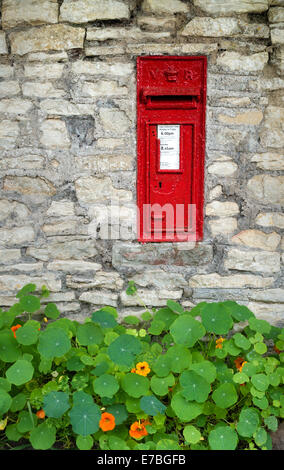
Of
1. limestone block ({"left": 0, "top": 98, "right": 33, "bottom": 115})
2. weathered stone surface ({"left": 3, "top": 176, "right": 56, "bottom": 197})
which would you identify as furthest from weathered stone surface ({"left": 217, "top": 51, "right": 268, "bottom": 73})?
weathered stone surface ({"left": 3, "top": 176, "right": 56, "bottom": 197})

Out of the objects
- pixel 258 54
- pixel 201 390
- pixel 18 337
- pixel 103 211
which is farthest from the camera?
pixel 103 211

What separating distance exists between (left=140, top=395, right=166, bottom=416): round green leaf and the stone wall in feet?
2.64

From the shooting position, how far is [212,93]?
2.42 metres

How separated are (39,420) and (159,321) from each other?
0.88 m

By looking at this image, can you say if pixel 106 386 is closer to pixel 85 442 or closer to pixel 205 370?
pixel 85 442

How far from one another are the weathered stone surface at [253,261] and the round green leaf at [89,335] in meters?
0.98

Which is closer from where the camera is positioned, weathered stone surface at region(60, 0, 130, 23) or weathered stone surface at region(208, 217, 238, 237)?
weathered stone surface at region(60, 0, 130, 23)

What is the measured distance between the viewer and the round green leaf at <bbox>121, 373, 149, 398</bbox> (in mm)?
1938

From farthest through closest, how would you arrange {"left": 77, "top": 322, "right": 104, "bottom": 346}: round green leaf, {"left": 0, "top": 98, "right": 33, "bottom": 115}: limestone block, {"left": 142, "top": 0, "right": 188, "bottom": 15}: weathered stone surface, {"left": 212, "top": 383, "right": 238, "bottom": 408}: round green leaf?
1. {"left": 0, "top": 98, "right": 33, "bottom": 115}: limestone block
2. {"left": 142, "top": 0, "right": 188, "bottom": 15}: weathered stone surface
3. {"left": 77, "top": 322, "right": 104, "bottom": 346}: round green leaf
4. {"left": 212, "top": 383, "right": 238, "bottom": 408}: round green leaf

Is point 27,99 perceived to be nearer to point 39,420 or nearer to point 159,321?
point 159,321

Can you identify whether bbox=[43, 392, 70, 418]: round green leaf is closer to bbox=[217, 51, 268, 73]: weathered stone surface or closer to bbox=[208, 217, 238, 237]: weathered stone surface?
bbox=[208, 217, 238, 237]: weathered stone surface

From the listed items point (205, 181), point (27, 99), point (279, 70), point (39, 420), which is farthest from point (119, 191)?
point (39, 420)

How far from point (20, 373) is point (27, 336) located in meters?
0.22

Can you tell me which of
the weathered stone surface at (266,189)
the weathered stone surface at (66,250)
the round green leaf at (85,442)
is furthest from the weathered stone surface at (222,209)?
the round green leaf at (85,442)
